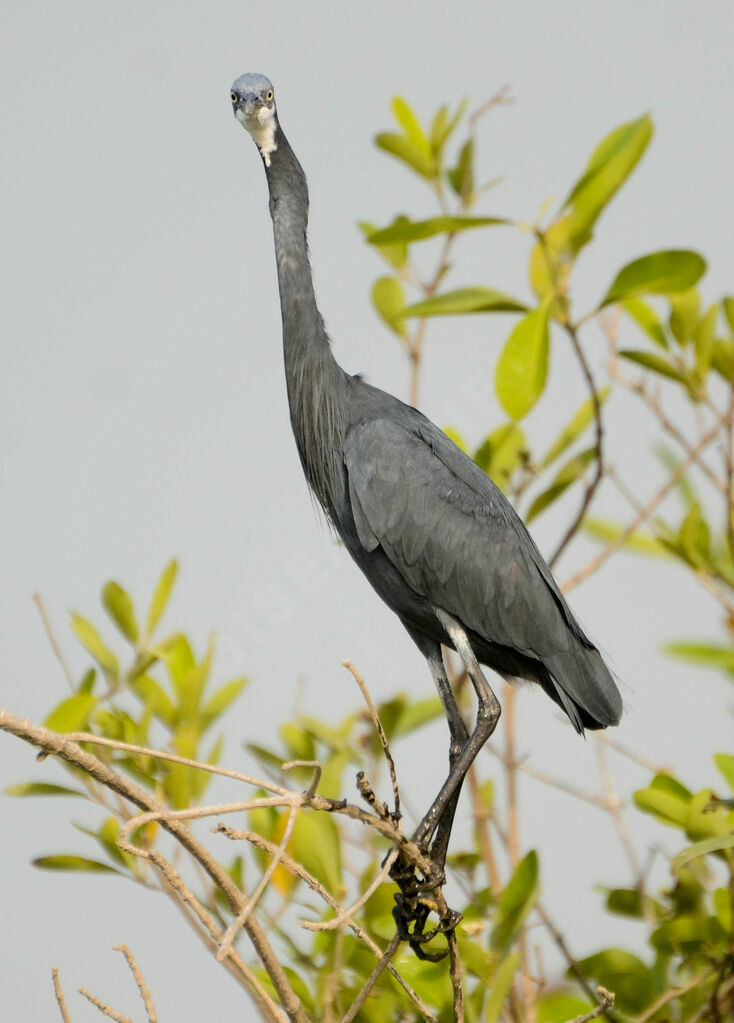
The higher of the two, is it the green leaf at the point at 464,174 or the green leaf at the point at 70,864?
the green leaf at the point at 464,174

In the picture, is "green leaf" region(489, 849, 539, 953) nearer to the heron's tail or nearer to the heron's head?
the heron's tail

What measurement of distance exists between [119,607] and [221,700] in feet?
1.07

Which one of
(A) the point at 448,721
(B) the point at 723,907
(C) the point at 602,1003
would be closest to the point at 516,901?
(C) the point at 602,1003

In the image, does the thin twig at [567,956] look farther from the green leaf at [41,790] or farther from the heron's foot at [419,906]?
the green leaf at [41,790]

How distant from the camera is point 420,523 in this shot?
2855 millimetres

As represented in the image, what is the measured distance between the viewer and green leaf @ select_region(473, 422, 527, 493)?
2943 mm

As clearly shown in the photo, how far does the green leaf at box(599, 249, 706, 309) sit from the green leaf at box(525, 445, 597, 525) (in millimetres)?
503

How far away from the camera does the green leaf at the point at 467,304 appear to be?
98.8 inches

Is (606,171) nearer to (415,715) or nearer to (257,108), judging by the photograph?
(257,108)

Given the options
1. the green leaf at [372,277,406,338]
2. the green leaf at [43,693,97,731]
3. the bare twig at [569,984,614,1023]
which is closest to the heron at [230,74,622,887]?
the green leaf at [372,277,406,338]

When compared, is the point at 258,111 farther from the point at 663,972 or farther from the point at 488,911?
the point at 663,972

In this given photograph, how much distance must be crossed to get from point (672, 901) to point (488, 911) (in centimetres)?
41

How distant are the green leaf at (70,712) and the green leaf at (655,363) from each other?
1471mm

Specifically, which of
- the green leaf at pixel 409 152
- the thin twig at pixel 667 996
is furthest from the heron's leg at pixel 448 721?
the green leaf at pixel 409 152
